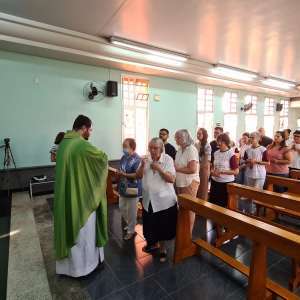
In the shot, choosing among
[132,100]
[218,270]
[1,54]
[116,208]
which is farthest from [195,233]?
[1,54]

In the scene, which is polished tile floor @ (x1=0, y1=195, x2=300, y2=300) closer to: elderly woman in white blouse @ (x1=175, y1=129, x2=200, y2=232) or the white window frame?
elderly woman in white blouse @ (x1=175, y1=129, x2=200, y2=232)

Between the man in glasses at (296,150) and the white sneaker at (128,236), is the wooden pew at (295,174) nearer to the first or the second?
the man in glasses at (296,150)

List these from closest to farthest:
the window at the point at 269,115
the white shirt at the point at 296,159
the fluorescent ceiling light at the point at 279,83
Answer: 1. the white shirt at the point at 296,159
2. the fluorescent ceiling light at the point at 279,83
3. the window at the point at 269,115

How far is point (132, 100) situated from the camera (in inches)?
244

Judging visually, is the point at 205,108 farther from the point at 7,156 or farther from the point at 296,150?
the point at 7,156

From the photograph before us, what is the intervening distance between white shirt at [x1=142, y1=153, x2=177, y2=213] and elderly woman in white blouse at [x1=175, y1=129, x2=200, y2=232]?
1.30ft

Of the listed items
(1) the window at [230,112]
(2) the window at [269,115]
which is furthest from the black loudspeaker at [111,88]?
(2) the window at [269,115]

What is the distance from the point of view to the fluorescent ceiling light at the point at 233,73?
20.5 feet

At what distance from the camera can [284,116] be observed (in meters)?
11.2

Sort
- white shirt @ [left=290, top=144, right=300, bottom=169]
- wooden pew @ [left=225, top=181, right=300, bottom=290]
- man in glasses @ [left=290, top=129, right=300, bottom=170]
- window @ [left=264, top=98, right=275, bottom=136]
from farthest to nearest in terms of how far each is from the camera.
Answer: window @ [left=264, top=98, right=275, bottom=136] → white shirt @ [left=290, top=144, right=300, bottom=169] → man in glasses @ [left=290, top=129, right=300, bottom=170] → wooden pew @ [left=225, top=181, right=300, bottom=290]

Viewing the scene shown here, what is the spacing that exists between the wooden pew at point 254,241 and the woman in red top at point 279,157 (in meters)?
2.36

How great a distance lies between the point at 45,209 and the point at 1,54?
3.13 m

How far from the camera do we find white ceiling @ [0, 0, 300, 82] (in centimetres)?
311

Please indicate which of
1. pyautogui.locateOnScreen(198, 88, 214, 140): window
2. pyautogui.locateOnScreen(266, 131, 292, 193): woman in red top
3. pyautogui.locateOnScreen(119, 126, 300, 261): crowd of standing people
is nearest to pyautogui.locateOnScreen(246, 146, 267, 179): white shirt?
pyautogui.locateOnScreen(119, 126, 300, 261): crowd of standing people
